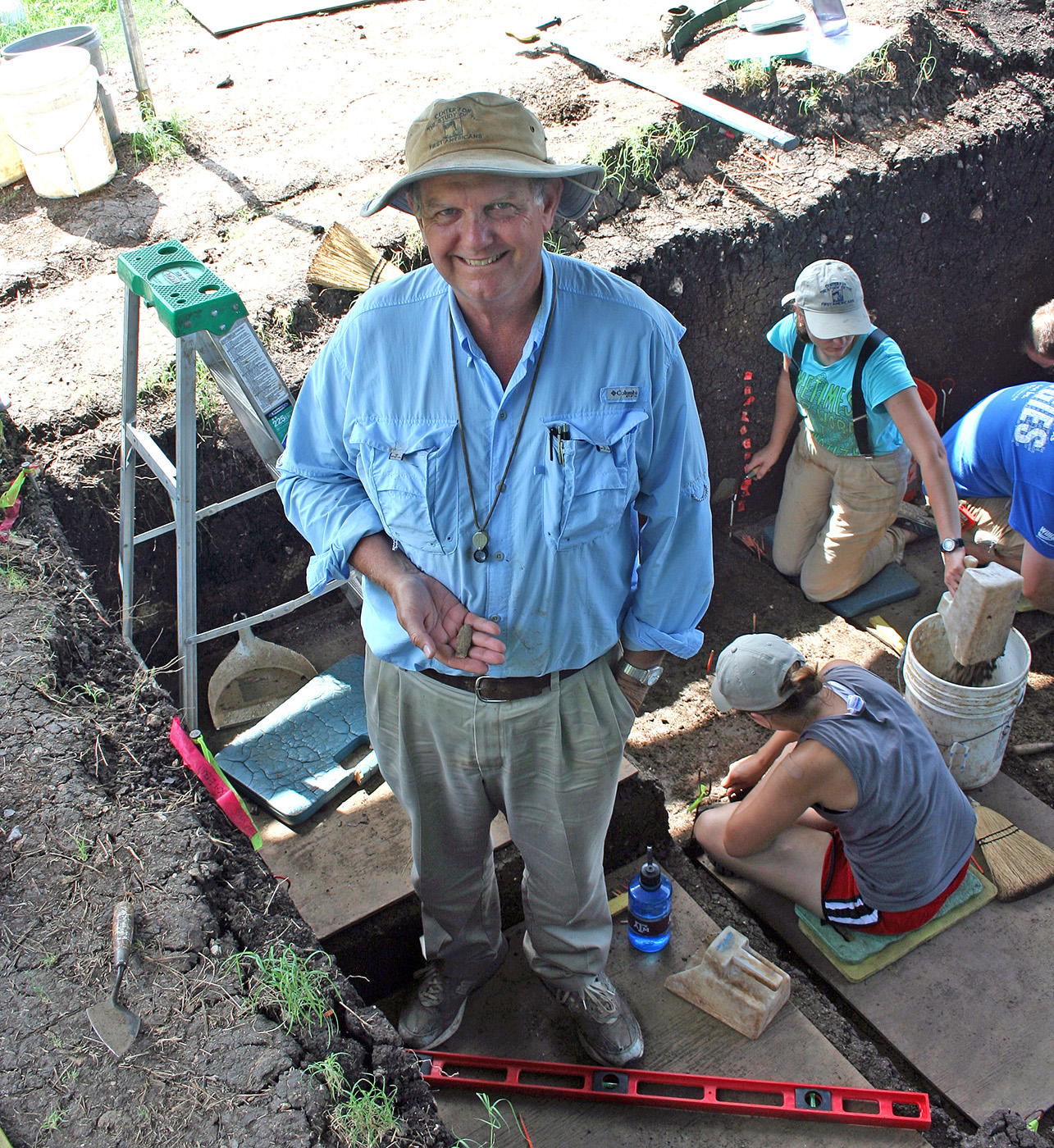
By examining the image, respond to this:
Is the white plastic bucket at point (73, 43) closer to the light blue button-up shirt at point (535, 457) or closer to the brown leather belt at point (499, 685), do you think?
the light blue button-up shirt at point (535, 457)

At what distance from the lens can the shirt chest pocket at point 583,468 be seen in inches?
80.8

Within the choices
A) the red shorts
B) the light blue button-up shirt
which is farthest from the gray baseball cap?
the red shorts

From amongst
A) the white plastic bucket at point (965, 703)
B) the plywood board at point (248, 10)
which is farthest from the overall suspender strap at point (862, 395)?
the plywood board at point (248, 10)

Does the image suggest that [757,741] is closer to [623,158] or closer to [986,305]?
[623,158]

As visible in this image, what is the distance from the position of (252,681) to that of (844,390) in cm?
290

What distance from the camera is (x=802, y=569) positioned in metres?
5.09

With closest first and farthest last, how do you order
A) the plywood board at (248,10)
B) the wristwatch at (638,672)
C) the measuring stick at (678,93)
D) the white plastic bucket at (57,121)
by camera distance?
A: the wristwatch at (638,672) → the white plastic bucket at (57,121) → the measuring stick at (678,93) → the plywood board at (248,10)

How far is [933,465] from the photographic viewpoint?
13.1 feet

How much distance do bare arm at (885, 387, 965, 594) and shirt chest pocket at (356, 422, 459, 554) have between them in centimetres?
263

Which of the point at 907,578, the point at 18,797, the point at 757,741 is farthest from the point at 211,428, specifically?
the point at 907,578

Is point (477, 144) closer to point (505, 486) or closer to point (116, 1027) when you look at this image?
point (505, 486)

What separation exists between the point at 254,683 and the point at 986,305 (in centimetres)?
492

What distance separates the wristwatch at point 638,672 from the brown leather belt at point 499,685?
173mm

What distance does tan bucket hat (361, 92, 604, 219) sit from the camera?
1.84 meters
